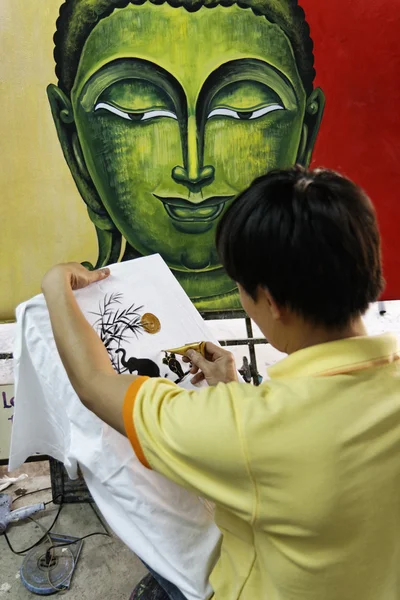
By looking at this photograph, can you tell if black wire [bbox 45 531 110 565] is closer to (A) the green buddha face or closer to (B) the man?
(A) the green buddha face

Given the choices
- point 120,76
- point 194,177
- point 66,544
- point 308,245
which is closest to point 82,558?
point 66,544

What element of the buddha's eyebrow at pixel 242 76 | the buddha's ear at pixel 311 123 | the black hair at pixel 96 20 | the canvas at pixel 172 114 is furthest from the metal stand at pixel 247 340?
the black hair at pixel 96 20

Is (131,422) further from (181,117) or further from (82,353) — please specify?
(181,117)

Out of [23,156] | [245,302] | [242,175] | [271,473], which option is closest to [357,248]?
[245,302]

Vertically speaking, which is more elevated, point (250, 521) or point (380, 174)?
point (380, 174)

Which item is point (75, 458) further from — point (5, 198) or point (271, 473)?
point (5, 198)

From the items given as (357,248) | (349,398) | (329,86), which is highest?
(329,86)

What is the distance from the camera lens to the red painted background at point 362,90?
154 centimetres

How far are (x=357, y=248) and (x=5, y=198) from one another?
1.24 meters

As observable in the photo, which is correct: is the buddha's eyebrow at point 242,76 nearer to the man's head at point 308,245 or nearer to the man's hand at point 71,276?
the man's hand at point 71,276

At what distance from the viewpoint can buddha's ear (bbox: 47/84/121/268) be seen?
1.48 m

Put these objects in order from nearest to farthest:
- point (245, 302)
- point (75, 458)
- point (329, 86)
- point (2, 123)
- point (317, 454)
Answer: point (317, 454)
point (245, 302)
point (75, 458)
point (2, 123)
point (329, 86)

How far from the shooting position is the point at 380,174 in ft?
5.55

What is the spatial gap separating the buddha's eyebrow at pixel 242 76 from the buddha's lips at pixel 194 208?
0.97 ft
